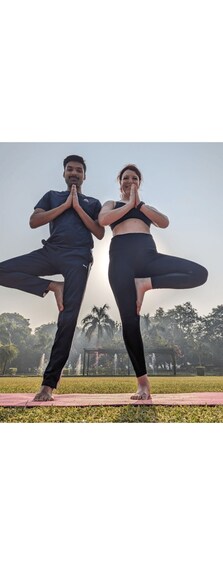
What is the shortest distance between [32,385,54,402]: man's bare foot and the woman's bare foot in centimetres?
77

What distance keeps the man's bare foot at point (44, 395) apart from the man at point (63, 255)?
530 millimetres

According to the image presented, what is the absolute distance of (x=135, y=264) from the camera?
4.51m

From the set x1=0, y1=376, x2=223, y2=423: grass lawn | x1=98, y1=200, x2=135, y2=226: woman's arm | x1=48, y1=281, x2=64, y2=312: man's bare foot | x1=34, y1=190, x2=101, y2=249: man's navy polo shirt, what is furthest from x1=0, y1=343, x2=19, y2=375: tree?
x1=98, y1=200, x2=135, y2=226: woman's arm

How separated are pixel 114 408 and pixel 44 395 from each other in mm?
707

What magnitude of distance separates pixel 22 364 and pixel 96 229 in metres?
1.54

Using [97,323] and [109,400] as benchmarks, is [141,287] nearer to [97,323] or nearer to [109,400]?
[97,323]

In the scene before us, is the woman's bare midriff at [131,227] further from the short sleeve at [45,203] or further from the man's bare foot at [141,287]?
the short sleeve at [45,203]

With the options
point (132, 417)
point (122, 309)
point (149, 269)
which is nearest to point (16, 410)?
point (132, 417)

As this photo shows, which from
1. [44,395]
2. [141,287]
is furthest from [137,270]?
[44,395]

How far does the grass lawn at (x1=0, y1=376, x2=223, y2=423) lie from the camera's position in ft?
11.8

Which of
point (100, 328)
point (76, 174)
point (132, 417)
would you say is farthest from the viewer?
point (76, 174)

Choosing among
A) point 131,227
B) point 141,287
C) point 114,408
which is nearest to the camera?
point 114,408
